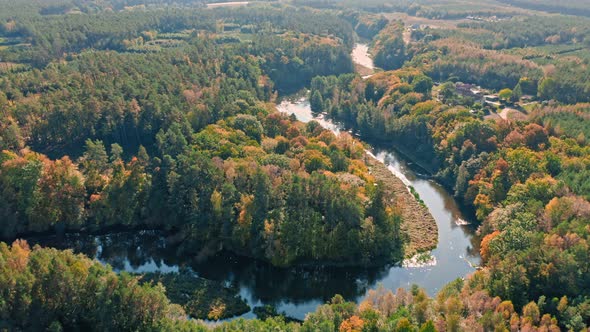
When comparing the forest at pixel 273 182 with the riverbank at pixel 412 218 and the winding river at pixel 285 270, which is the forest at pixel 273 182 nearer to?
the riverbank at pixel 412 218

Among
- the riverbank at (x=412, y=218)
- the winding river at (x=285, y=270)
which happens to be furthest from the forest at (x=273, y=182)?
the winding river at (x=285, y=270)

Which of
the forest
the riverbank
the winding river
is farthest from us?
the riverbank

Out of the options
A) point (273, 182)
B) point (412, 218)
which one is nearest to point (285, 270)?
point (273, 182)

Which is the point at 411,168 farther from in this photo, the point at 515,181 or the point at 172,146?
the point at 172,146

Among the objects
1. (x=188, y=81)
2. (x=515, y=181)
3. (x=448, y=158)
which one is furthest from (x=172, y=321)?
(x=188, y=81)

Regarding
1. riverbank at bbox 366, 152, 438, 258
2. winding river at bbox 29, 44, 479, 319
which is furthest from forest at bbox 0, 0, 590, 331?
winding river at bbox 29, 44, 479, 319

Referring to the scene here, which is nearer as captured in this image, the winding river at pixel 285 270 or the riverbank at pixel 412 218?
the winding river at pixel 285 270

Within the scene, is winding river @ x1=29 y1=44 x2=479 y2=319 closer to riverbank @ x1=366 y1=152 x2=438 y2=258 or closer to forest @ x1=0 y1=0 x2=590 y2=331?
forest @ x1=0 y1=0 x2=590 y2=331
